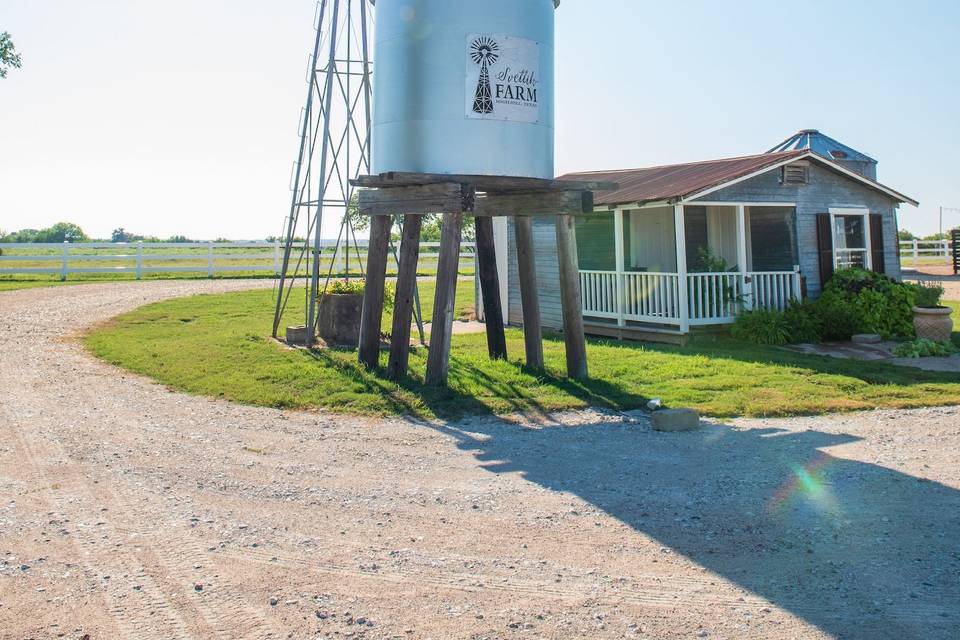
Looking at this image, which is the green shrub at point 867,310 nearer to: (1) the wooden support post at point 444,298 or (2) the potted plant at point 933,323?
(2) the potted plant at point 933,323

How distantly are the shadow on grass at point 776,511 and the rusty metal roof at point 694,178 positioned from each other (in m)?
6.72

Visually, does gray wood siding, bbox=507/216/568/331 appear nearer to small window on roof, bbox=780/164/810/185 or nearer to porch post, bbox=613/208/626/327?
porch post, bbox=613/208/626/327

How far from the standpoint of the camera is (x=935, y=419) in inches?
316

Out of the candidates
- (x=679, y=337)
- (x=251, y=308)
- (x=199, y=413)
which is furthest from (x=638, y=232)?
(x=199, y=413)

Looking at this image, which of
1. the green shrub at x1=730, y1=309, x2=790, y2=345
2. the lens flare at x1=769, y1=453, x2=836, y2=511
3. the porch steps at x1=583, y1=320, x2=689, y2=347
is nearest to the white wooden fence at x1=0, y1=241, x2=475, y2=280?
the porch steps at x1=583, y1=320, x2=689, y2=347

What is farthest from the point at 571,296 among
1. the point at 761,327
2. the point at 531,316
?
the point at 761,327

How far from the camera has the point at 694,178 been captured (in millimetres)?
14867

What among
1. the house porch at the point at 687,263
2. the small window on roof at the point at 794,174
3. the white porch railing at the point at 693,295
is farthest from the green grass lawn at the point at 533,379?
the small window on roof at the point at 794,174

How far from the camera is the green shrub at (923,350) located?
1223 centimetres

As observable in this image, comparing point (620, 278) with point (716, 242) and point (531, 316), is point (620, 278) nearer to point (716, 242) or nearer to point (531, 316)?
point (716, 242)

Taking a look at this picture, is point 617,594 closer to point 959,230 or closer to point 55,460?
point 55,460

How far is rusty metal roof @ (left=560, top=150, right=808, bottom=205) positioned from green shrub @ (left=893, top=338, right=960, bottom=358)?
359 centimetres

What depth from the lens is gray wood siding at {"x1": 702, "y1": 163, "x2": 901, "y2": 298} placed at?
14688mm

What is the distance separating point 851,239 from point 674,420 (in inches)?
398
